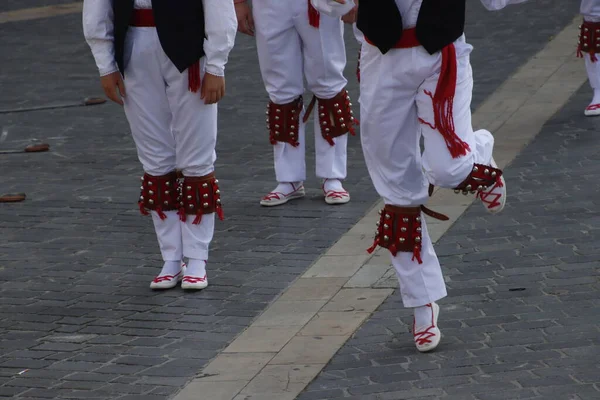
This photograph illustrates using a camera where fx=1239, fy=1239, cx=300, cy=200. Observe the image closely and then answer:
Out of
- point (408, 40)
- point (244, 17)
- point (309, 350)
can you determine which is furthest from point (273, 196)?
point (408, 40)

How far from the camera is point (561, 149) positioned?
845cm

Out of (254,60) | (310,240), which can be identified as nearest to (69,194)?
(310,240)

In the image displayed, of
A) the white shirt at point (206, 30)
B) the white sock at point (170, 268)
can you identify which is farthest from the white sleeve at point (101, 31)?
the white sock at point (170, 268)

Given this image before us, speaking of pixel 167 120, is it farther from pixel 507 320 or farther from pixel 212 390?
pixel 507 320

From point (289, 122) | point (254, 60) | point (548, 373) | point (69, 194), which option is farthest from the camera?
point (254, 60)

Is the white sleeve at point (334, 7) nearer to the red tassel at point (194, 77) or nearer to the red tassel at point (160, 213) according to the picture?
the red tassel at point (194, 77)

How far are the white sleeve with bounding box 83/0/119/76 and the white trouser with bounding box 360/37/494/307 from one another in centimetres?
141

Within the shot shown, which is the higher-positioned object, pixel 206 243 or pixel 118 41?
pixel 118 41

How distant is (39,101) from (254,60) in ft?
8.19

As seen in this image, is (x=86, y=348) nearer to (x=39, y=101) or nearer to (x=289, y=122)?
(x=289, y=122)

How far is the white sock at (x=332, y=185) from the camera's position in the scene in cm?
762

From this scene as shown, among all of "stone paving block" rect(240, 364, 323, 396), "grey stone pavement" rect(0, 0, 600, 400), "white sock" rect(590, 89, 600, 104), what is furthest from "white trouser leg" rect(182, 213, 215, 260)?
"white sock" rect(590, 89, 600, 104)

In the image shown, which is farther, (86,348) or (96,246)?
(96,246)

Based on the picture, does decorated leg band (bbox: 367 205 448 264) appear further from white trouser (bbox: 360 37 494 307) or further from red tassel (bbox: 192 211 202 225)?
red tassel (bbox: 192 211 202 225)
